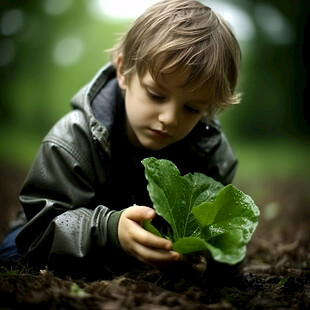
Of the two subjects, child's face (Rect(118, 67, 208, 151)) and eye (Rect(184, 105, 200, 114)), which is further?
eye (Rect(184, 105, 200, 114))

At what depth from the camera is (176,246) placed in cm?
185

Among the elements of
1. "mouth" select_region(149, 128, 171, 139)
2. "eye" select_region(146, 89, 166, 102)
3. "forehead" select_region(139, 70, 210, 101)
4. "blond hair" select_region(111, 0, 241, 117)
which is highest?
"blond hair" select_region(111, 0, 241, 117)

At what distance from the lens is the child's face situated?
7.48ft

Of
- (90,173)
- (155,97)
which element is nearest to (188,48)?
(155,97)

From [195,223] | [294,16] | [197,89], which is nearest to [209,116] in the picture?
[197,89]

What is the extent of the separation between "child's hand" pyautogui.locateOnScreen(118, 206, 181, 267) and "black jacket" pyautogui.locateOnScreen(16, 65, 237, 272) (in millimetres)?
113

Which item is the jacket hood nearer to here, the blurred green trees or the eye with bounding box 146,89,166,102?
the eye with bounding box 146,89,166,102

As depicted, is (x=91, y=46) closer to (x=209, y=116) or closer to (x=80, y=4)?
(x=80, y=4)

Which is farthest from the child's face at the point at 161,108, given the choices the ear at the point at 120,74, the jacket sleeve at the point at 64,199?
the jacket sleeve at the point at 64,199

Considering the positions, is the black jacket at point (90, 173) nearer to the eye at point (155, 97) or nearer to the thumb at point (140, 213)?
the thumb at point (140, 213)

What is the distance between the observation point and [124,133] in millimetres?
2811

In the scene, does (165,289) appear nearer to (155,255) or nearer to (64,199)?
(155,255)

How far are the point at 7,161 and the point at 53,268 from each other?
258 inches

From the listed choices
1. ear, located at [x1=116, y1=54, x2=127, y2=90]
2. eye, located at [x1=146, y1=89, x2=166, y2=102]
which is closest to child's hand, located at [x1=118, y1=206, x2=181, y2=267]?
eye, located at [x1=146, y1=89, x2=166, y2=102]
